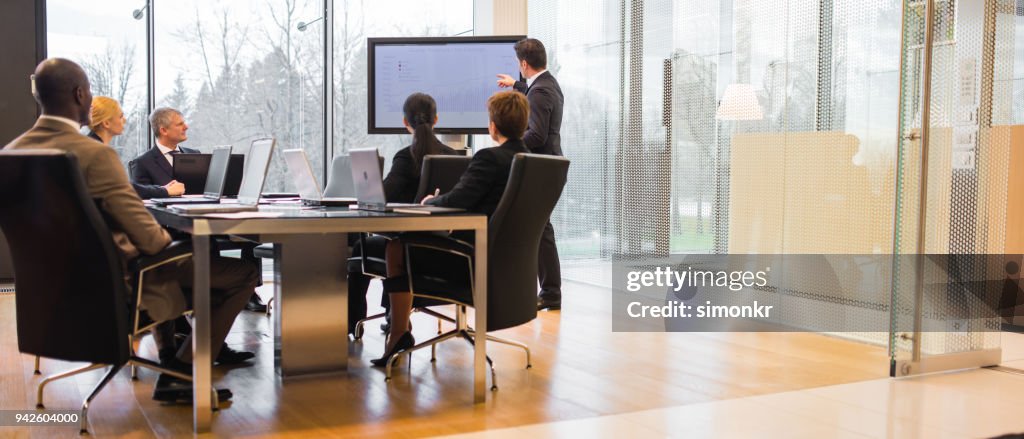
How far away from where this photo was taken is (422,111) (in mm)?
4500

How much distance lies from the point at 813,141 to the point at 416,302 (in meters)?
2.31

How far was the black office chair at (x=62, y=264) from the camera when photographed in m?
2.72

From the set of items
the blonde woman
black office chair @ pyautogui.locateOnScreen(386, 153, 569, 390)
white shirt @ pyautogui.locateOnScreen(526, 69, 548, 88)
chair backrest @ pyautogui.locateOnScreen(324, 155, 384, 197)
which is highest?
white shirt @ pyautogui.locateOnScreen(526, 69, 548, 88)

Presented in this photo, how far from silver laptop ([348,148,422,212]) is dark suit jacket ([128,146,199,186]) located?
1.72 metres

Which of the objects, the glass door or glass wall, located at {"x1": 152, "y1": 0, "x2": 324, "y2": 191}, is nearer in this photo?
the glass door

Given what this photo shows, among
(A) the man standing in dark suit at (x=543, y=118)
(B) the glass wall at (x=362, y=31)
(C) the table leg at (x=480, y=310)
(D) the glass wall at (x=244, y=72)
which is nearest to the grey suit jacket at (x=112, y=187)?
(C) the table leg at (x=480, y=310)

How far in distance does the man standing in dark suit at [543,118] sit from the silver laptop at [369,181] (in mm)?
1820

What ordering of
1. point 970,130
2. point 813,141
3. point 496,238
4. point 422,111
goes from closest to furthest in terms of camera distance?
point 496,238 → point 970,130 → point 422,111 → point 813,141

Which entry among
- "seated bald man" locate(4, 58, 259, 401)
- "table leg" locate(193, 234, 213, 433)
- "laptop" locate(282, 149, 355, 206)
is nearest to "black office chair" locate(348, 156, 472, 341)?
"laptop" locate(282, 149, 355, 206)

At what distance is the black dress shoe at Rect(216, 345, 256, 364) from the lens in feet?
13.7

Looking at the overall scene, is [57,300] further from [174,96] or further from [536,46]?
[174,96]

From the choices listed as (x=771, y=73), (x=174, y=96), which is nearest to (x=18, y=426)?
(x=771, y=73)

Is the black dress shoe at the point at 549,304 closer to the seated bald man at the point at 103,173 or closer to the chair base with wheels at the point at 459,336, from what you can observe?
the chair base with wheels at the point at 459,336

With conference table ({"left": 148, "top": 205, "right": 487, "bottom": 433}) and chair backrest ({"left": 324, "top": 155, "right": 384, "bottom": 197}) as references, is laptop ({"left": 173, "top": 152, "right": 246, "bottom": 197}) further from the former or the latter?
conference table ({"left": 148, "top": 205, "right": 487, "bottom": 433})
